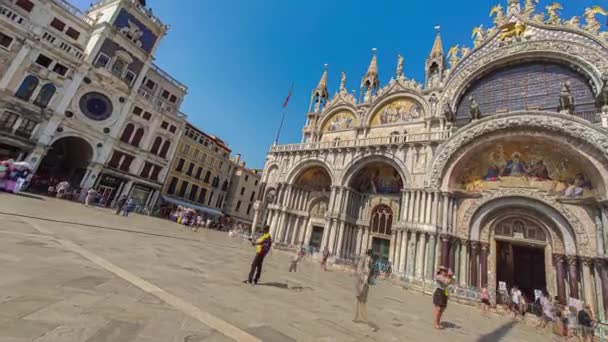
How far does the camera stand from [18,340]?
219 cm

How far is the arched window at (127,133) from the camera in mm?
26938

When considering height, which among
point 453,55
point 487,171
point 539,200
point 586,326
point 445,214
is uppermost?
point 453,55

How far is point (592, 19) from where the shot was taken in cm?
1562

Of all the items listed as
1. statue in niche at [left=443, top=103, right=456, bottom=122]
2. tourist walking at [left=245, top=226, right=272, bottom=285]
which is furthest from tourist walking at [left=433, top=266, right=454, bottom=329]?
statue in niche at [left=443, top=103, right=456, bottom=122]

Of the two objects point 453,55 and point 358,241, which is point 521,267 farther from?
point 453,55

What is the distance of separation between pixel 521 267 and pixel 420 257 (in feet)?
18.8

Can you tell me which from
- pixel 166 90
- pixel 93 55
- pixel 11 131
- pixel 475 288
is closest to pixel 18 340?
pixel 475 288

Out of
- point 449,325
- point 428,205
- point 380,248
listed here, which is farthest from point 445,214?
point 449,325

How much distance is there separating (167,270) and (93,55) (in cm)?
2826

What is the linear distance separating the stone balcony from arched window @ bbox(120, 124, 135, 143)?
1510cm

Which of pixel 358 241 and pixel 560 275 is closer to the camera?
pixel 560 275

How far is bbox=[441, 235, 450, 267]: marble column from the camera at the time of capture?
13813mm

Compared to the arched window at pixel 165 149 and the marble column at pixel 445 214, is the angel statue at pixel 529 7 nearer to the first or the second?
the marble column at pixel 445 214

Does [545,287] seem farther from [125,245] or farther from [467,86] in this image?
[125,245]
